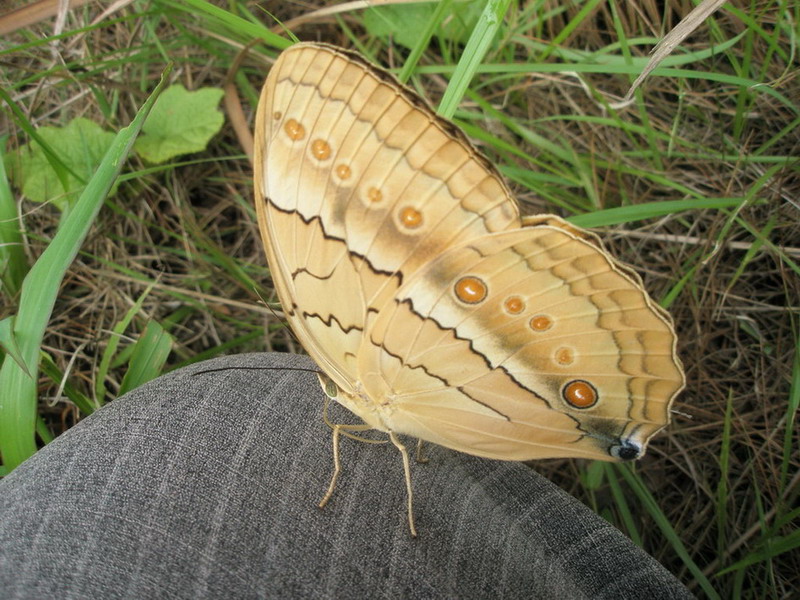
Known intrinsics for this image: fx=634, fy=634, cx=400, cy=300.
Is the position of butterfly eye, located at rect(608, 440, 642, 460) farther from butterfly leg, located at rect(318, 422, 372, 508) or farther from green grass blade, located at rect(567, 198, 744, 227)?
green grass blade, located at rect(567, 198, 744, 227)

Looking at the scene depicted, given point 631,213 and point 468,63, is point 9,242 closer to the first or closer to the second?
point 468,63

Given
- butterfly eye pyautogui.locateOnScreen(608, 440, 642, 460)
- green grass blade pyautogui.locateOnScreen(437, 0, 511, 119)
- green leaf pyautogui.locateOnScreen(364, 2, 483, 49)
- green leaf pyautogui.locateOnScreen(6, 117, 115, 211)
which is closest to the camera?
butterfly eye pyautogui.locateOnScreen(608, 440, 642, 460)

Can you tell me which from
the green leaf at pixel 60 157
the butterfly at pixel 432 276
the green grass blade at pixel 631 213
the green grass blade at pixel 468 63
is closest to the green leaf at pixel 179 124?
the green leaf at pixel 60 157

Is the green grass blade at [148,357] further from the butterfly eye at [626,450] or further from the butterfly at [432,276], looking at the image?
the butterfly eye at [626,450]

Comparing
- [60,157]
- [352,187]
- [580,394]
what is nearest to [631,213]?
[580,394]

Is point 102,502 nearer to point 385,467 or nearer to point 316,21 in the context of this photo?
point 385,467

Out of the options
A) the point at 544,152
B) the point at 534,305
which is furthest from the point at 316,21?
the point at 534,305

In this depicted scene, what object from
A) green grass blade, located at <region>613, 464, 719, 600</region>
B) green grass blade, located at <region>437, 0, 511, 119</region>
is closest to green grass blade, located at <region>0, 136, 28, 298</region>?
green grass blade, located at <region>437, 0, 511, 119</region>
